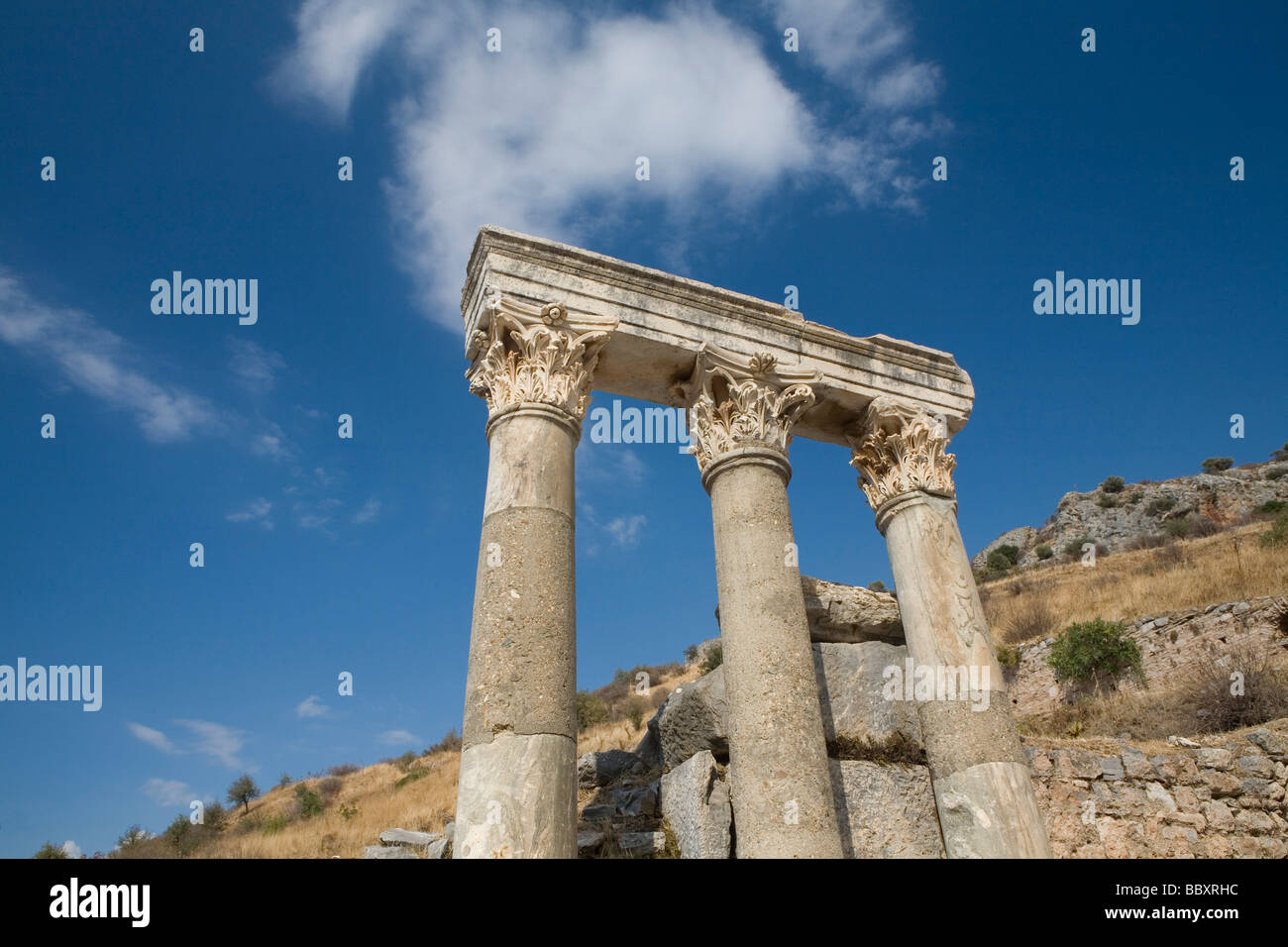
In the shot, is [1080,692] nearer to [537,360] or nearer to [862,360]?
[862,360]

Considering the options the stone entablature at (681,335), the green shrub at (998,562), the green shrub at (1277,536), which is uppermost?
the green shrub at (998,562)

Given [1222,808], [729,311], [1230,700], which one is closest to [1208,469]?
[1230,700]

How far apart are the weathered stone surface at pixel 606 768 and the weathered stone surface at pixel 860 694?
2982mm

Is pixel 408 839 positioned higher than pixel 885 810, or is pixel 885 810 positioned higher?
pixel 885 810

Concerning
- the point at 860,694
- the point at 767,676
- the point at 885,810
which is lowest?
the point at 885,810

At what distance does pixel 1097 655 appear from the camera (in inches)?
993

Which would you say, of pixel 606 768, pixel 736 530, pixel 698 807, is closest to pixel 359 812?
pixel 606 768

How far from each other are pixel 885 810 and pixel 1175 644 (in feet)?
66.1

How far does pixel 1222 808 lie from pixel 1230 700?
5527 mm

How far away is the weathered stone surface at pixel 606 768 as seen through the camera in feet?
39.6

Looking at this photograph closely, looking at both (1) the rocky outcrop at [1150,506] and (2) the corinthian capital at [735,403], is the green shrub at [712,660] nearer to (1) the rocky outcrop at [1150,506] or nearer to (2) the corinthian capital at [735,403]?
(2) the corinthian capital at [735,403]

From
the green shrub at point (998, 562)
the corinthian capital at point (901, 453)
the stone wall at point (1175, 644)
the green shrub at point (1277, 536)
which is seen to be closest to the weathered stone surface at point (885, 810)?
the corinthian capital at point (901, 453)

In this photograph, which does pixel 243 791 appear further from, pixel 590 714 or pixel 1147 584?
pixel 1147 584
